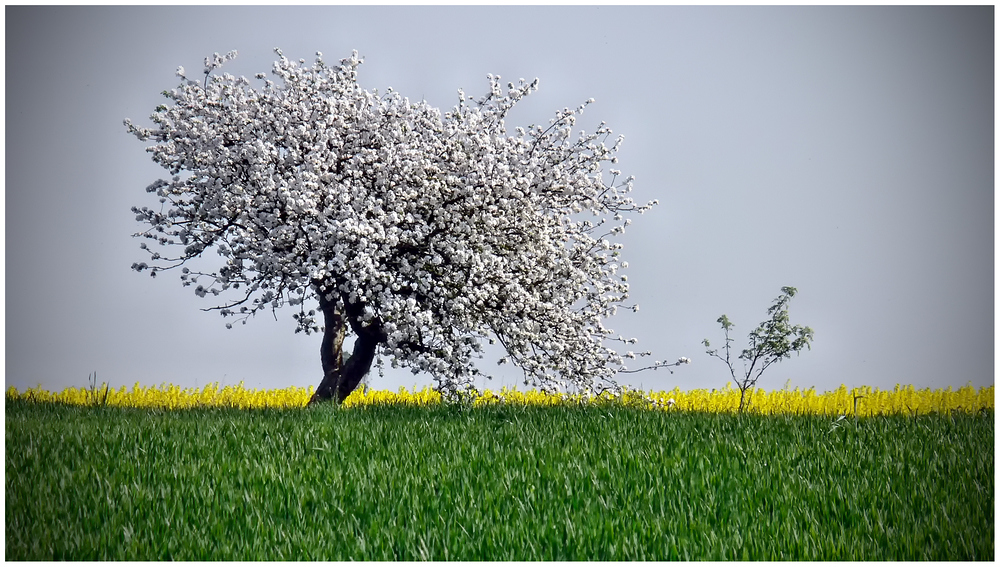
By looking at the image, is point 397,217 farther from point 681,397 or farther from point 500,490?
point 681,397

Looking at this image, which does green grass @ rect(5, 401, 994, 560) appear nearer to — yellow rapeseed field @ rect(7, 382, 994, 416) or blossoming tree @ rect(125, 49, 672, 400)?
blossoming tree @ rect(125, 49, 672, 400)

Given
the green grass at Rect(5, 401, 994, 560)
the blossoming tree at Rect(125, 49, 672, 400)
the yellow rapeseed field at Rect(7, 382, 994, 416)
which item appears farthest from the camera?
the yellow rapeseed field at Rect(7, 382, 994, 416)

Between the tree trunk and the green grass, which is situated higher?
the tree trunk

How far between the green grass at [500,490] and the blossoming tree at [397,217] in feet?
8.59

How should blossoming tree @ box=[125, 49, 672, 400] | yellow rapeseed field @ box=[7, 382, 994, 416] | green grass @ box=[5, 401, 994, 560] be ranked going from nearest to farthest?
green grass @ box=[5, 401, 994, 560] < blossoming tree @ box=[125, 49, 672, 400] < yellow rapeseed field @ box=[7, 382, 994, 416]

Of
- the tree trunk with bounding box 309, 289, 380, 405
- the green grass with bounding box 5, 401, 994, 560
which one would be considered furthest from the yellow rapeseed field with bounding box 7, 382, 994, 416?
the green grass with bounding box 5, 401, 994, 560

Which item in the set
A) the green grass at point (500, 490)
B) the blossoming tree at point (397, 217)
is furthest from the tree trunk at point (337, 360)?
the green grass at point (500, 490)

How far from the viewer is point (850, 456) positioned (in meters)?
6.76

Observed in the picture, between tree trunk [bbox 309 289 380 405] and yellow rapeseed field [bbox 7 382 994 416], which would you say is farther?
yellow rapeseed field [bbox 7 382 994 416]

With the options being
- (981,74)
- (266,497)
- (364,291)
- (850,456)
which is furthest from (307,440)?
(981,74)

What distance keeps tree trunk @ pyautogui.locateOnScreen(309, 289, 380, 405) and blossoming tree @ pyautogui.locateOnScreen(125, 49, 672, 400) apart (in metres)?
0.02

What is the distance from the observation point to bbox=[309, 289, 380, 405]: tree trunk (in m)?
11.8

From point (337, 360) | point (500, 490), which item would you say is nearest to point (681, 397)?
point (337, 360)

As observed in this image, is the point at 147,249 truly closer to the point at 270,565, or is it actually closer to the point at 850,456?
the point at 270,565
